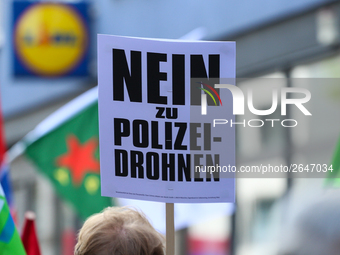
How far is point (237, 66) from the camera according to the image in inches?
264

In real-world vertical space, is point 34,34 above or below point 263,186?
above

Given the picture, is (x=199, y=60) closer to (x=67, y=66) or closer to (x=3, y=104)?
(x=67, y=66)

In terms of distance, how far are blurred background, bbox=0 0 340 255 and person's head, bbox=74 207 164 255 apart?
6.50 ft

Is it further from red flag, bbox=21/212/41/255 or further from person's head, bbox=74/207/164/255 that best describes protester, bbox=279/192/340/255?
red flag, bbox=21/212/41/255

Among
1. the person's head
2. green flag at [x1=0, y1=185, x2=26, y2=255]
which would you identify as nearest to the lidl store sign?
green flag at [x1=0, y1=185, x2=26, y2=255]

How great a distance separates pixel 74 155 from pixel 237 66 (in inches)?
112

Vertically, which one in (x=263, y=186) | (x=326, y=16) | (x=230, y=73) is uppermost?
(x=326, y=16)

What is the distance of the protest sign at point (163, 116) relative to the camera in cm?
239

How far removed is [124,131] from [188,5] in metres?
5.42

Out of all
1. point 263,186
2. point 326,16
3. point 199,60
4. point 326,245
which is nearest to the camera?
point 326,245

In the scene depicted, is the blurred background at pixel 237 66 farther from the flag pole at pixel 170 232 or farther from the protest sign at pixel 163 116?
the flag pole at pixel 170 232

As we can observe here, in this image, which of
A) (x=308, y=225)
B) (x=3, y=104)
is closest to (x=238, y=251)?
(x=308, y=225)

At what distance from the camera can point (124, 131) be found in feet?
7.95

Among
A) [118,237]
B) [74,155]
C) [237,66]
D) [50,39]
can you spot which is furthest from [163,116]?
[50,39]
